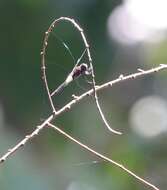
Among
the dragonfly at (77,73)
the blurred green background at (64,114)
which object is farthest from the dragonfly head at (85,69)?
the blurred green background at (64,114)

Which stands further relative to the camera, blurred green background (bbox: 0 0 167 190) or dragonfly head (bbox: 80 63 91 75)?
blurred green background (bbox: 0 0 167 190)

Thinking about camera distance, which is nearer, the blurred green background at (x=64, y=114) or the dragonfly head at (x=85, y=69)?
the dragonfly head at (x=85, y=69)

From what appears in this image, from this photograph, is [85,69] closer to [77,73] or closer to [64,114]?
[77,73]

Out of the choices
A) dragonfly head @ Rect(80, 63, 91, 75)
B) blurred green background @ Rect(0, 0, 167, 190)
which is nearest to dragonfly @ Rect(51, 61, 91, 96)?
dragonfly head @ Rect(80, 63, 91, 75)

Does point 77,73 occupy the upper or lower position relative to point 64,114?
lower

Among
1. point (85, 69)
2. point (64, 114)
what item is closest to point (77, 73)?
point (85, 69)

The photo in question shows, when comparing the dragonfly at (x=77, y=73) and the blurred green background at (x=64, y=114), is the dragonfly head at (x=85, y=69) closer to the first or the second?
the dragonfly at (x=77, y=73)

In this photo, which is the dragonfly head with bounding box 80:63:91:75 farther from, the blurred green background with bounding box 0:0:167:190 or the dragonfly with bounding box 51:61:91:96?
the blurred green background with bounding box 0:0:167:190

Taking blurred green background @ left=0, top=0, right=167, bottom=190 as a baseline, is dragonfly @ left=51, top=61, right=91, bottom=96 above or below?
below
